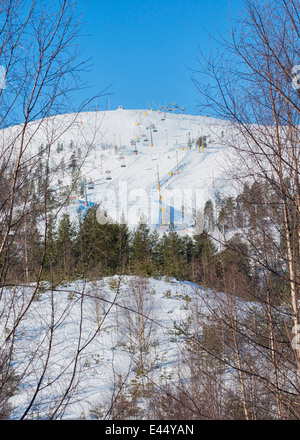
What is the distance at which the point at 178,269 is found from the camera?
19.4m

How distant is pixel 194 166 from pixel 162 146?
32.0 m

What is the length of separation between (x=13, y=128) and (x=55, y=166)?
0.35 m

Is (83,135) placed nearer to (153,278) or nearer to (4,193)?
(4,193)

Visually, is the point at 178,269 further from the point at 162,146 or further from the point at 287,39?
the point at 162,146

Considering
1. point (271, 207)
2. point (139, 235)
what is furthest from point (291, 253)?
point (139, 235)

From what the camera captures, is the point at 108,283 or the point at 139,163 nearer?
the point at 108,283

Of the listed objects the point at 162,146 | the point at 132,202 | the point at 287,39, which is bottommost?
the point at 287,39

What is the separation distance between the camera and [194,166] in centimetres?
8594

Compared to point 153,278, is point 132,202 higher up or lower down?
higher up

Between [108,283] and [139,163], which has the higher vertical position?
[139,163]

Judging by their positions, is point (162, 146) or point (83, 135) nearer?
point (83, 135)
